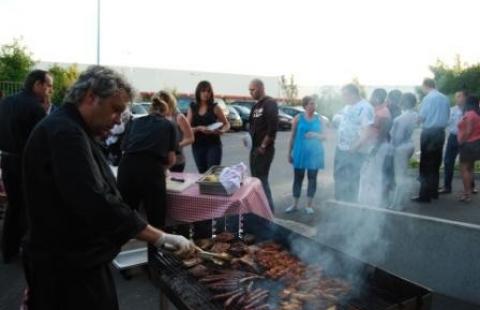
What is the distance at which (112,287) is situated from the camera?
2.01 meters

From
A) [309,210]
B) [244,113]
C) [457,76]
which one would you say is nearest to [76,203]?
[309,210]

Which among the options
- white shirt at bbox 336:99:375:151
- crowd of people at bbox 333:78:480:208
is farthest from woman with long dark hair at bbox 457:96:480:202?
white shirt at bbox 336:99:375:151

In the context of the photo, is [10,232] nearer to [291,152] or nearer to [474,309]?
[291,152]

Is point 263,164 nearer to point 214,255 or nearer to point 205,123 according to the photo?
point 205,123

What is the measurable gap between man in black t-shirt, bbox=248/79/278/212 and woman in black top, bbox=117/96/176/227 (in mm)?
1821

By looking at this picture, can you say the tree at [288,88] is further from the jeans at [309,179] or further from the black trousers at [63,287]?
the black trousers at [63,287]

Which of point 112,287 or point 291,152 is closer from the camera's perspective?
point 112,287

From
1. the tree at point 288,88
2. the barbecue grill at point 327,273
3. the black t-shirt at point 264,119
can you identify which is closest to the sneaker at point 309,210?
the black t-shirt at point 264,119

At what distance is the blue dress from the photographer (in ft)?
19.7

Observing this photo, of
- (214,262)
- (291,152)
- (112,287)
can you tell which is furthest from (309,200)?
(112,287)

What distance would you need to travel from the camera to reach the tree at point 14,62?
59.8 feet

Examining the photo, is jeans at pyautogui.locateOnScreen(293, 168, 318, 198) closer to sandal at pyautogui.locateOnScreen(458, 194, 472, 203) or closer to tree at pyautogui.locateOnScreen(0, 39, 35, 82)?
sandal at pyautogui.locateOnScreen(458, 194, 472, 203)

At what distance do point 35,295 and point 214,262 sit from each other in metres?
1.18

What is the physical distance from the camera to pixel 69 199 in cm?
164
